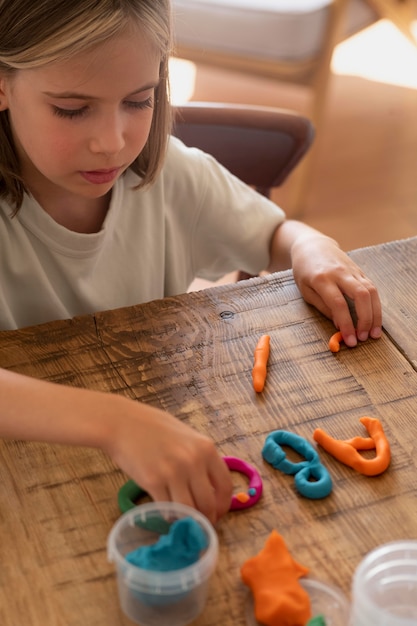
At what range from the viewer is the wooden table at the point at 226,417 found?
2.29 feet

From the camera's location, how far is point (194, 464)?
28.3 inches

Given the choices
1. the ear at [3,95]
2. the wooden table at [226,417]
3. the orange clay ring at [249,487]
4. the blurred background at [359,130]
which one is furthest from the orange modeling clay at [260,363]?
the blurred background at [359,130]

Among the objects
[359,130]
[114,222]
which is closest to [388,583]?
[114,222]

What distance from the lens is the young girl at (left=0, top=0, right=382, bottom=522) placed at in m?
0.75

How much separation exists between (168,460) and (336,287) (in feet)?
1.29

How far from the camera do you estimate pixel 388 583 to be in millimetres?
654

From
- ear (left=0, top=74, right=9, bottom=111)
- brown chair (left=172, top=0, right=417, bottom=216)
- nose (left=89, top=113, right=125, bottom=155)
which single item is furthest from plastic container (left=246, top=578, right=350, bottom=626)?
brown chair (left=172, top=0, right=417, bottom=216)

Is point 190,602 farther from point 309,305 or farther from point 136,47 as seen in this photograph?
point 136,47

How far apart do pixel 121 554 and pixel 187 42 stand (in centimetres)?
191

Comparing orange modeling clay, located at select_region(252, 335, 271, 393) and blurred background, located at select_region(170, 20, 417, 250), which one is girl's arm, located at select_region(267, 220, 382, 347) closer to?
orange modeling clay, located at select_region(252, 335, 271, 393)

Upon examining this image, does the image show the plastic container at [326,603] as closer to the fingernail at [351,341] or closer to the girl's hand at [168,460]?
the girl's hand at [168,460]

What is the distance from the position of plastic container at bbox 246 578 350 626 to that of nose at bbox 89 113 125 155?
539 mm

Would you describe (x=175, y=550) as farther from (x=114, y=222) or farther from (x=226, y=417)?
(x=114, y=222)

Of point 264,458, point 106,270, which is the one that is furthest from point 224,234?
point 264,458
